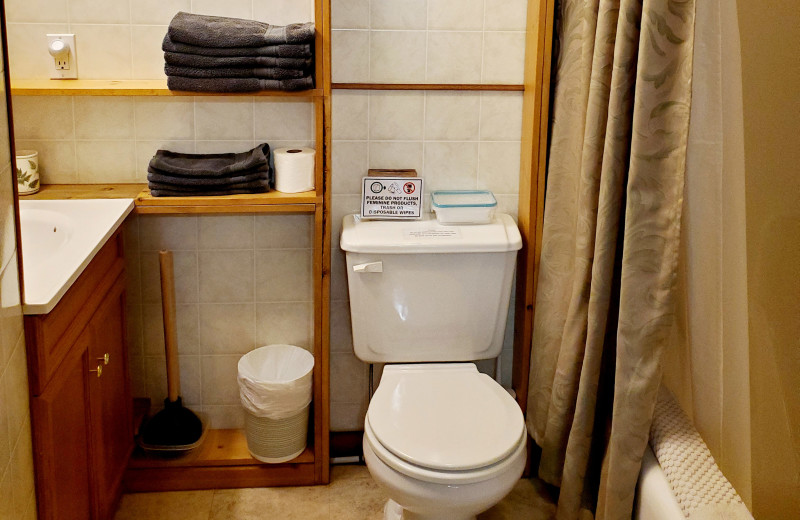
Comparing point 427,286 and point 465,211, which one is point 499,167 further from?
point 427,286

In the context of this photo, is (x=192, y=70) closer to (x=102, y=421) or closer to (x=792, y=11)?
(x=102, y=421)

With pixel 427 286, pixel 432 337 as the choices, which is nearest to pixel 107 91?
pixel 427 286

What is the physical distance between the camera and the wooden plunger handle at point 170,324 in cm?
246

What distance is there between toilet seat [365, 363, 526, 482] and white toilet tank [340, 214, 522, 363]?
0.11m

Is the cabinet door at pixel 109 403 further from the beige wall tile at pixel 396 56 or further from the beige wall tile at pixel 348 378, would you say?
the beige wall tile at pixel 396 56

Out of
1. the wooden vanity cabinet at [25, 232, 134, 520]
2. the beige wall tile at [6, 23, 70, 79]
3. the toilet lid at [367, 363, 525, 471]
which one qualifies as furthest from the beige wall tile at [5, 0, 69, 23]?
the toilet lid at [367, 363, 525, 471]

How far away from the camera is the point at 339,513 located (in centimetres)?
248

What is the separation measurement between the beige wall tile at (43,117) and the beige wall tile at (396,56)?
0.83 meters

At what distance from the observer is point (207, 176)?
7.65 ft

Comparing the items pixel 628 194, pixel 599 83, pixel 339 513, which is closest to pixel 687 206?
pixel 628 194

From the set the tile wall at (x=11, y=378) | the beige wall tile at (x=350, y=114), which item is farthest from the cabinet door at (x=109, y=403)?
the beige wall tile at (x=350, y=114)

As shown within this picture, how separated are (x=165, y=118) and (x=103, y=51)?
23 cm

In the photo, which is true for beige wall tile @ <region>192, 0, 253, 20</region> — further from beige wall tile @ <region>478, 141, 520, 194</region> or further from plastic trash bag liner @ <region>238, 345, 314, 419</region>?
plastic trash bag liner @ <region>238, 345, 314, 419</region>

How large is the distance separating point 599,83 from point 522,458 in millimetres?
857
